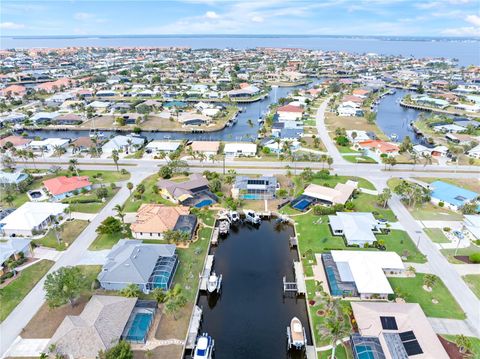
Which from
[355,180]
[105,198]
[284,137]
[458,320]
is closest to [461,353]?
[458,320]

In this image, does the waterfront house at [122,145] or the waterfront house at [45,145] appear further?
the waterfront house at [45,145]

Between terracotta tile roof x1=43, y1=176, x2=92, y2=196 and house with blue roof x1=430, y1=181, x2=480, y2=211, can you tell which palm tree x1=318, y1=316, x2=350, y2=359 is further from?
terracotta tile roof x1=43, y1=176, x2=92, y2=196

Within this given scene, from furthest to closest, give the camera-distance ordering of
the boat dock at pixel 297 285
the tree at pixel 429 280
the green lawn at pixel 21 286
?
the boat dock at pixel 297 285 → the tree at pixel 429 280 → the green lawn at pixel 21 286

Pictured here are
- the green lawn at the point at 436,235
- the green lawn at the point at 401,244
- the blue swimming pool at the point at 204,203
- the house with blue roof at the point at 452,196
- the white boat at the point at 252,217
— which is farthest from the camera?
the blue swimming pool at the point at 204,203

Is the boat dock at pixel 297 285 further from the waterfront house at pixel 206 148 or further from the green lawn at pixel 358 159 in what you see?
the waterfront house at pixel 206 148

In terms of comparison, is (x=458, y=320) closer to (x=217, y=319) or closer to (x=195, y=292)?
(x=217, y=319)

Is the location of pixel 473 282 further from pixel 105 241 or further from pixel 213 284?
pixel 105 241

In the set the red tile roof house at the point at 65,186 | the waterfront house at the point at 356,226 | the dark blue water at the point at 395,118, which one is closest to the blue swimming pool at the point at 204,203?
the waterfront house at the point at 356,226
